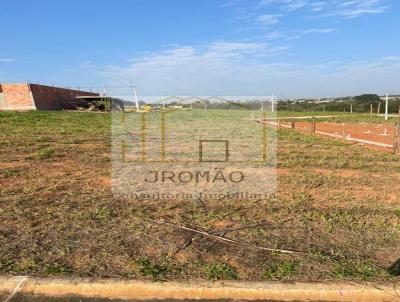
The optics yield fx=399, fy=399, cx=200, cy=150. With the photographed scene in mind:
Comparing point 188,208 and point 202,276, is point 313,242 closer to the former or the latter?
point 202,276

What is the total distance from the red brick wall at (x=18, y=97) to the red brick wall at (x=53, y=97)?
17.4 inches

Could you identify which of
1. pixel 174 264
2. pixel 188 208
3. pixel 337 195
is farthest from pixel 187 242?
pixel 337 195

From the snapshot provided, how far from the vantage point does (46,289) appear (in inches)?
104

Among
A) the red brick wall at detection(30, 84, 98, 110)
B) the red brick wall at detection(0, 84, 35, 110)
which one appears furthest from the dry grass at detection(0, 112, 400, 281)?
the red brick wall at detection(30, 84, 98, 110)

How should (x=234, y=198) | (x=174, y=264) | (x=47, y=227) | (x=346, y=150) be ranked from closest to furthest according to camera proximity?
(x=174, y=264) → (x=47, y=227) → (x=234, y=198) → (x=346, y=150)

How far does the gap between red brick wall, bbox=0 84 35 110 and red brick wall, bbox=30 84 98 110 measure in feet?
1.45

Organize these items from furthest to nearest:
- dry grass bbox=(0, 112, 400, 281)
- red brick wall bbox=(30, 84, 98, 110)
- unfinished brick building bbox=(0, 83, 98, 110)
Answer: red brick wall bbox=(30, 84, 98, 110), unfinished brick building bbox=(0, 83, 98, 110), dry grass bbox=(0, 112, 400, 281)

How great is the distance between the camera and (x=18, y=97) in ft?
98.7

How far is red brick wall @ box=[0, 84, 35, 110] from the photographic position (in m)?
30.0

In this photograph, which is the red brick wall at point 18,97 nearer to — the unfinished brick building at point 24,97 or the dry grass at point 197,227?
the unfinished brick building at point 24,97

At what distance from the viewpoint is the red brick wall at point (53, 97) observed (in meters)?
31.0

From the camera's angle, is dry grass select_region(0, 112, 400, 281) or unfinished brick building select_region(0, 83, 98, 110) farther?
unfinished brick building select_region(0, 83, 98, 110)

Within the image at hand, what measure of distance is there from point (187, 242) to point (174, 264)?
1.43 ft

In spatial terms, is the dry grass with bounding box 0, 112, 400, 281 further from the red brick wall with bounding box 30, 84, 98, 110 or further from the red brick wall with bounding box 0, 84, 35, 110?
the red brick wall with bounding box 30, 84, 98, 110
